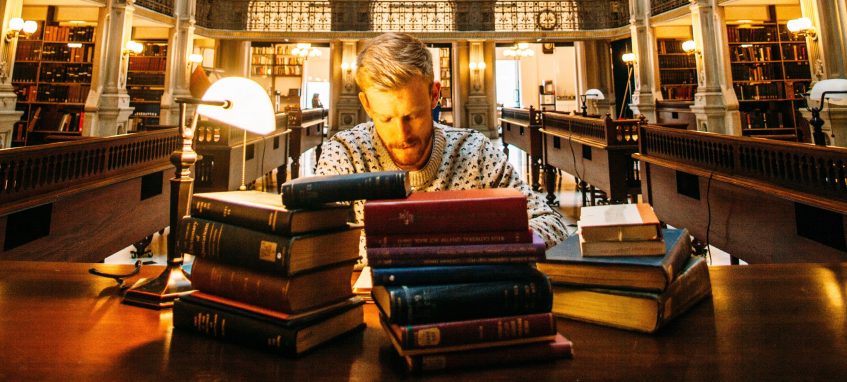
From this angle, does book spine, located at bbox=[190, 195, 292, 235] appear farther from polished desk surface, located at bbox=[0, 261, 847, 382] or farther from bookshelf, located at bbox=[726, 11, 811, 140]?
bookshelf, located at bbox=[726, 11, 811, 140]

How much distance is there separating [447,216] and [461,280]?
0.09 metres

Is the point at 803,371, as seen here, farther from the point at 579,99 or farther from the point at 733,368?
the point at 579,99

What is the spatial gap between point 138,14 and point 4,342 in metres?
10.7

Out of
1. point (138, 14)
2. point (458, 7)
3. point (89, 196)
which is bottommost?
point (89, 196)

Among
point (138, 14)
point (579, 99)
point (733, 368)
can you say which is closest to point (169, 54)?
point (138, 14)

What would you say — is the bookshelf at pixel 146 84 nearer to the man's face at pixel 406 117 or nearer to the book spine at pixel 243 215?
the man's face at pixel 406 117

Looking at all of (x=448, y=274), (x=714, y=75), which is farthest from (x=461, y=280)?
(x=714, y=75)

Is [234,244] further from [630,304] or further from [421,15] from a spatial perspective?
[421,15]

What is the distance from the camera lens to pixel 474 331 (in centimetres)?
62

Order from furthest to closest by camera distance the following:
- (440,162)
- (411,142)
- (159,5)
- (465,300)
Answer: (159,5) < (440,162) < (411,142) < (465,300)

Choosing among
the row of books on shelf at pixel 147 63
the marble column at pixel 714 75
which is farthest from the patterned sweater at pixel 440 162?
the row of books on shelf at pixel 147 63

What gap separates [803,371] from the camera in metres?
0.63

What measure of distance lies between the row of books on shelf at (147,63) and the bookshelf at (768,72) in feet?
43.8

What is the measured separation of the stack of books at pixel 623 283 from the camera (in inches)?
29.2
